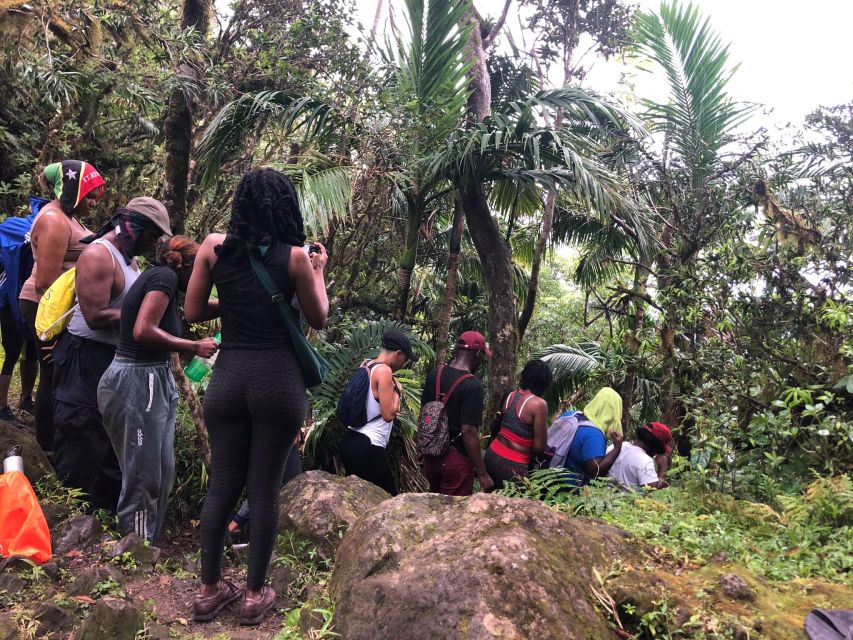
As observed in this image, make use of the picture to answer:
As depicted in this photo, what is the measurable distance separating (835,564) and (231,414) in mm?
2474

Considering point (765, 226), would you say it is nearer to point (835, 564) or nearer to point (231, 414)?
point (835, 564)

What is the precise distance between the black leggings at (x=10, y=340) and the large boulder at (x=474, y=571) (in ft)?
11.1

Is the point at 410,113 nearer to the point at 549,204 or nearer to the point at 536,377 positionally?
the point at 549,204

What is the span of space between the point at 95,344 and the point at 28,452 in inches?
30.0

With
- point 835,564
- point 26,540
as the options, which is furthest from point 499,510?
point 26,540

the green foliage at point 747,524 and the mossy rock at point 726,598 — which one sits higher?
the mossy rock at point 726,598

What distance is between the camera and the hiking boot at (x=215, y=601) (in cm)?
292

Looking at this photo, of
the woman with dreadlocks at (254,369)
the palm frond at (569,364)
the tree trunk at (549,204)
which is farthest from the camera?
the tree trunk at (549,204)

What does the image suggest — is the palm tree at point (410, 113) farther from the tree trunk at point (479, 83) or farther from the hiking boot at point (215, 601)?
the hiking boot at point (215, 601)

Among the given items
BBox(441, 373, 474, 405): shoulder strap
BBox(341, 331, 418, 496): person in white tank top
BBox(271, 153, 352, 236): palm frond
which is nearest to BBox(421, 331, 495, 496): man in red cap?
BBox(441, 373, 474, 405): shoulder strap

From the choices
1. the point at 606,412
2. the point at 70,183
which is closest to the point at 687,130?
the point at 606,412

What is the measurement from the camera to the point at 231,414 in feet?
9.30

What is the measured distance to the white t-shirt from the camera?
509 cm

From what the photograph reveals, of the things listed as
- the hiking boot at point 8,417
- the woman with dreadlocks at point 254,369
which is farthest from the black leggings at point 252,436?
the hiking boot at point 8,417
